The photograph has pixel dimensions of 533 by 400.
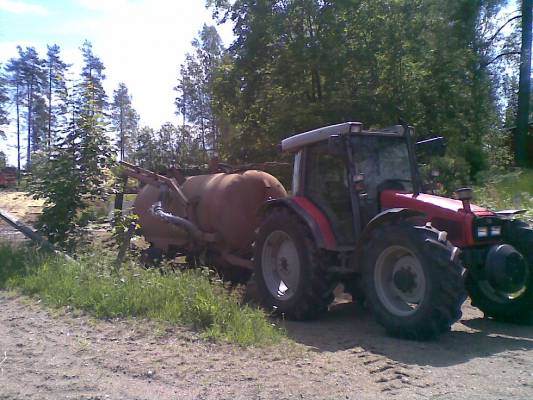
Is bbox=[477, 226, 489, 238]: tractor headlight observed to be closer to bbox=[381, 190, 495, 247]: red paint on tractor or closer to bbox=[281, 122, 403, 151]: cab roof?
bbox=[381, 190, 495, 247]: red paint on tractor

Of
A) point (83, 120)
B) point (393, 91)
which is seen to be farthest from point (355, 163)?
point (393, 91)

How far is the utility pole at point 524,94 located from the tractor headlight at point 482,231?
101ft

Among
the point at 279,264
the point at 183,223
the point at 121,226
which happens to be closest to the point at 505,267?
the point at 279,264

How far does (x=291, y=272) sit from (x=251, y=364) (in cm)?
284

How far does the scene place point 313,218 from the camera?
26.7ft

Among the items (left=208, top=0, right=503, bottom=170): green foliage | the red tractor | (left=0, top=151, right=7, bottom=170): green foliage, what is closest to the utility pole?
(left=208, top=0, right=503, bottom=170): green foliage

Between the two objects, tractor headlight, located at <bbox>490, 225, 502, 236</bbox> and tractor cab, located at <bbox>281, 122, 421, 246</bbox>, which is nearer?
tractor headlight, located at <bbox>490, 225, 502, 236</bbox>

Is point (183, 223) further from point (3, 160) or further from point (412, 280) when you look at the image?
point (3, 160)

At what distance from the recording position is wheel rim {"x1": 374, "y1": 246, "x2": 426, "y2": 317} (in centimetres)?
692

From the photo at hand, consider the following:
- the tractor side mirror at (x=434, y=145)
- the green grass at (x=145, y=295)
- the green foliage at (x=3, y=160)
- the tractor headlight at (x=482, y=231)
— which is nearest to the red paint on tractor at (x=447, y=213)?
the tractor headlight at (x=482, y=231)

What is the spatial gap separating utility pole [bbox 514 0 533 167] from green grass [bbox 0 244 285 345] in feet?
102

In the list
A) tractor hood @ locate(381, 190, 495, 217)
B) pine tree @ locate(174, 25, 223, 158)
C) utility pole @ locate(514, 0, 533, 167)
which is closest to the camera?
tractor hood @ locate(381, 190, 495, 217)

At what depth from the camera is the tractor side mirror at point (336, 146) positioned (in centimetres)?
778

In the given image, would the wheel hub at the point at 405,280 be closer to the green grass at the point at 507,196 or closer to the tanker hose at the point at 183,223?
the tanker hose at the point at 183,223
